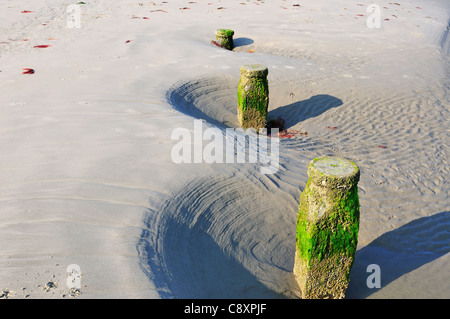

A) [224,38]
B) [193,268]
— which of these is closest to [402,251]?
[193,268]

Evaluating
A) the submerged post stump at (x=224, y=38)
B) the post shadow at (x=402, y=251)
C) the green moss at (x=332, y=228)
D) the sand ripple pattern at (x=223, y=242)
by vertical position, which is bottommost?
the post shadow at (x=402, y=251)

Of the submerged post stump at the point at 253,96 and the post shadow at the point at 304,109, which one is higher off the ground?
the submerged post stump at the point at 253,96

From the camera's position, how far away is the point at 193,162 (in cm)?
479

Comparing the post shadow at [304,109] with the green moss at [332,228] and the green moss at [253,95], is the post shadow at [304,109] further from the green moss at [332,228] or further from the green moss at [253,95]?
the green moss at [332,228]

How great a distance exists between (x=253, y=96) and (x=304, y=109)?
1.58 m

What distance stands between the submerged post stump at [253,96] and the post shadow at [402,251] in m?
3.14

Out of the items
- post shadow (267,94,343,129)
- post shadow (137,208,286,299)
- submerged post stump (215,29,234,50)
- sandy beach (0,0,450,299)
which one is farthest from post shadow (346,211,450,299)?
submerged post stump (215,29,234,50)

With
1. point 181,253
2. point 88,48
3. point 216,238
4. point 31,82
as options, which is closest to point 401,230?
point 216,238

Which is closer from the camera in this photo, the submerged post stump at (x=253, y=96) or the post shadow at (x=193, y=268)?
the post shadow at (x=193, y=268)

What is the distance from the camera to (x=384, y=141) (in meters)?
6.93

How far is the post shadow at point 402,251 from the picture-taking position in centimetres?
396

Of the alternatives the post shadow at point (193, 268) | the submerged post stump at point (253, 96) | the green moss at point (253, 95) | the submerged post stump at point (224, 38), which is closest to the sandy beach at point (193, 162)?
the post shadow at point (193, 268)

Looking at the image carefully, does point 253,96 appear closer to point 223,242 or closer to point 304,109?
point 304,109
